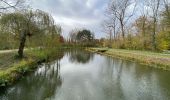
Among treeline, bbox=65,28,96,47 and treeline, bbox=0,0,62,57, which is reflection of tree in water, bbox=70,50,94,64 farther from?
treeline, bbox=65,28,96,47

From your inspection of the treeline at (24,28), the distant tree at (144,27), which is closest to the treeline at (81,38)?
the distant tree at (144,27)

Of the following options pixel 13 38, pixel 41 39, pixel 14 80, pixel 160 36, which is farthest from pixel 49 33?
pixel 160 36

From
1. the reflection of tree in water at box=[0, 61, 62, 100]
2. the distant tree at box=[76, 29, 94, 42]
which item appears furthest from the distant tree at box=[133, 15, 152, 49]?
the distant tree at box=[76, 29, 94, 42]

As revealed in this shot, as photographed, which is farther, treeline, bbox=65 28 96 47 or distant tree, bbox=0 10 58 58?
treeline, bbox=65 28 96 47

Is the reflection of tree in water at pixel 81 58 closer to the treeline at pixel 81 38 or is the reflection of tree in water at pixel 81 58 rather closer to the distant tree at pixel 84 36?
the treeline at pixel 81 38

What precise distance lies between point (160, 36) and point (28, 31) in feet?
78.3

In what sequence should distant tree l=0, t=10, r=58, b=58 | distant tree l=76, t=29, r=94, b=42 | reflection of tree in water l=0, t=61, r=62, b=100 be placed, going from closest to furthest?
reflection of tree in water l=0, t=61, r=62, b=100, distant tree l=0, t=10, r=58, b=58, distant tree l=76, t=29, r=94, b=42

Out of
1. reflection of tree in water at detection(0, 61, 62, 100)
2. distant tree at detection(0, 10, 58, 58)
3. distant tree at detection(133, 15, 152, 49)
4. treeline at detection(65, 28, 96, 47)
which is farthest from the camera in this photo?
treeline at detection(65, 28, 96, 47)

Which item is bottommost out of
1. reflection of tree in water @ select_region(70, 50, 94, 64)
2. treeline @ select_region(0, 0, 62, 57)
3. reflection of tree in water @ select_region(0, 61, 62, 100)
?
reflection of tree in water @ select_region(0, 61, 62, 100)

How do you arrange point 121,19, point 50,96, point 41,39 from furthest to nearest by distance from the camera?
1. point 121,19
2. point 41,39
3. point 50,96

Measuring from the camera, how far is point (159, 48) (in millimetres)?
35188

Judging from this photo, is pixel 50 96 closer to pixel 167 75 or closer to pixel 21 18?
pixel 167 75

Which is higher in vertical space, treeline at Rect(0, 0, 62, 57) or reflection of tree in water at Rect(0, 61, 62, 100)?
treeline at Rect(0, 0, 62, 57)

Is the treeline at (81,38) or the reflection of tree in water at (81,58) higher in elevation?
the treeline at (81,38)
